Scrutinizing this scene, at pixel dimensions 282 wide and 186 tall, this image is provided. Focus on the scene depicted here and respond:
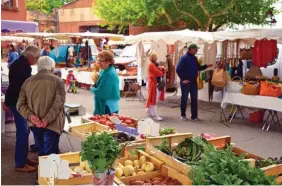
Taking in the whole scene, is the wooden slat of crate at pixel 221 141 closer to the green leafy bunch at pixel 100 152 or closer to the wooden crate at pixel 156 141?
the wooden crate at pixel 156 141

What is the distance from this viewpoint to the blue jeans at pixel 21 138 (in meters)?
4.95

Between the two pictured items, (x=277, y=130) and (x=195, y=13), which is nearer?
(x=277, y=130)

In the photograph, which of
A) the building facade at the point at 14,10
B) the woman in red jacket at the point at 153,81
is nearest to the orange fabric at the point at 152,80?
the woman in red jacket at the point at 153,81

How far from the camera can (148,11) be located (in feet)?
61.3

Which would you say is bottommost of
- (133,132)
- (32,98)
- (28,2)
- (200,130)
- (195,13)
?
(200,130)

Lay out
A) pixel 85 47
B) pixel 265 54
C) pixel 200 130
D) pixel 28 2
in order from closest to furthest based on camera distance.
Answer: pixel 200 130 → pixel 265 54 → pixel 85 47 → pixel 28 2

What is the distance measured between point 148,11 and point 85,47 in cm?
360

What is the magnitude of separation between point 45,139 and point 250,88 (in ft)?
15.2

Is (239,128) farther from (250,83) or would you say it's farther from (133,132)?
(133,132)

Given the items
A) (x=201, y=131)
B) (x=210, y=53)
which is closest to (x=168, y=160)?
(x=201, y=131)

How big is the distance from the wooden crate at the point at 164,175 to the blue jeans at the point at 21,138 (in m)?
2.28

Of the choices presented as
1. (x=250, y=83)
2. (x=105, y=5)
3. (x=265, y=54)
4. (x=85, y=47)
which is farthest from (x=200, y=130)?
(x=105, y=5)

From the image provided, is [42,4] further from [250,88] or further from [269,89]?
[269,89]

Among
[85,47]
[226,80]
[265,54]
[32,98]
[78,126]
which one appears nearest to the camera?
[32,98]
